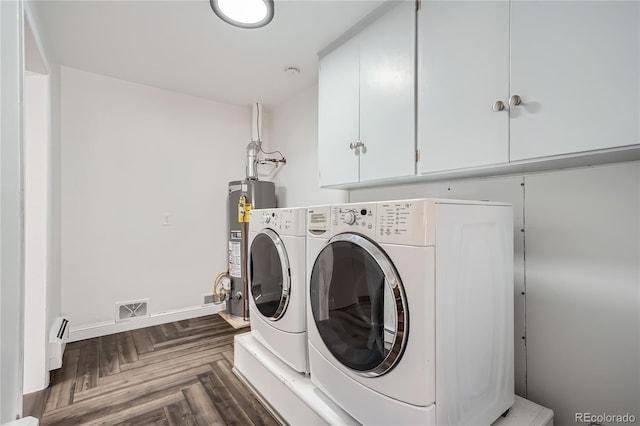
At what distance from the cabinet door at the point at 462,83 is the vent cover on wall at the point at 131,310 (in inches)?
110

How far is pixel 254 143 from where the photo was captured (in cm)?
315

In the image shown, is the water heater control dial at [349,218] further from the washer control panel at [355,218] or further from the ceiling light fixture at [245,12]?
the ceiling light fixture at [245,12]

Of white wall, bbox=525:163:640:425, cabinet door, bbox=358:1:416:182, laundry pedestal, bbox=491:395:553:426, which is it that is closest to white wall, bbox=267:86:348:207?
cabinet door, bbox=358:1:416:182

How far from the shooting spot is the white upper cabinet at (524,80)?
86cm

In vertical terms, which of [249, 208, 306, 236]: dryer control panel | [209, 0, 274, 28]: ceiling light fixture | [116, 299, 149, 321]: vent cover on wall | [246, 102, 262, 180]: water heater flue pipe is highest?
[209, 0, 274, 28]: ceiling light fixture

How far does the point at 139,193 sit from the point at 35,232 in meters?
1.03

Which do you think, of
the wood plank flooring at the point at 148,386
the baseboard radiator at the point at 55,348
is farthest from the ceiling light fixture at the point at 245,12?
the baseboard radiator at the point at 55,348

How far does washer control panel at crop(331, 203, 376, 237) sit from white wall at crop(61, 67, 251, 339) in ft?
7.60

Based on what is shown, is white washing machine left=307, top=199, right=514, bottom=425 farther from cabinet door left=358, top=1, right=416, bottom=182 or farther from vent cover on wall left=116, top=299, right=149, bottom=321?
vent cover on wall left=116, top=299, right=149, bottom=321

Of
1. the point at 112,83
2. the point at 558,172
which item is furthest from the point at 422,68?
the point at 112,83

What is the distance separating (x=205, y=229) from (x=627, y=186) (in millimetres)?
3174

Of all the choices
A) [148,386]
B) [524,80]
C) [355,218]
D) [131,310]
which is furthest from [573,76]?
[131,310]

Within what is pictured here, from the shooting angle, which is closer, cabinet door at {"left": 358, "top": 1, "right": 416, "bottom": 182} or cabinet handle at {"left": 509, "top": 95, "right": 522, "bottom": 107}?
cabinet handle at {"left": 509, "top": 95, "right": 522, "bottom": 107}

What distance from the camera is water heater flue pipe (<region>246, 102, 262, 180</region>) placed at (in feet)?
10.2
